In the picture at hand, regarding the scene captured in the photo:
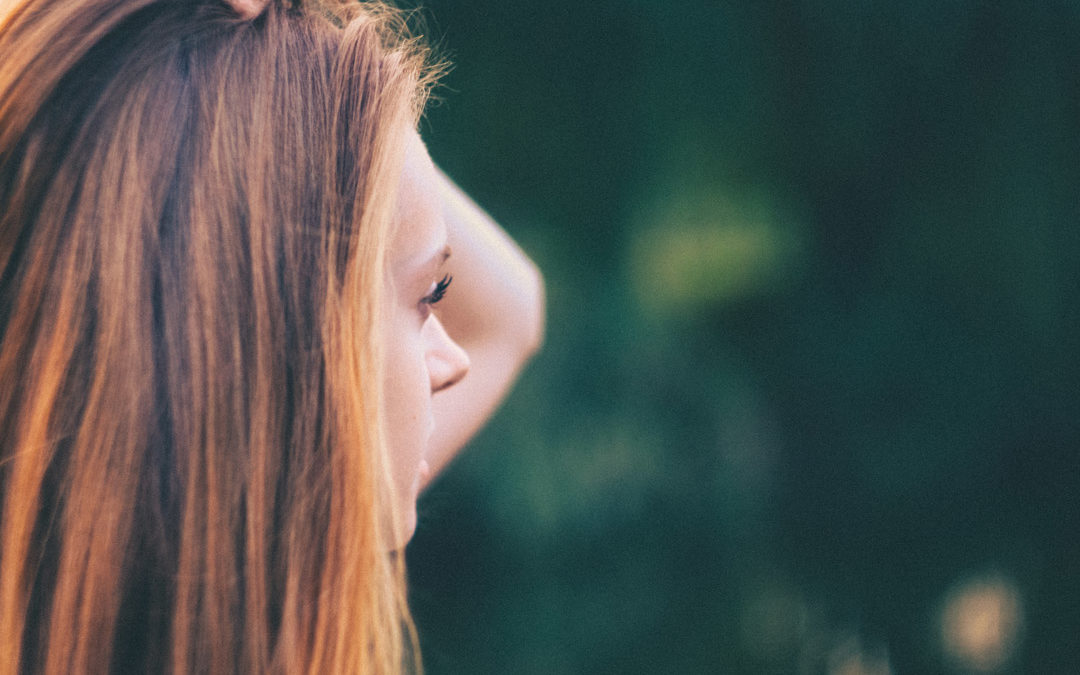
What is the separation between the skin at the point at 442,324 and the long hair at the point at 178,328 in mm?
62

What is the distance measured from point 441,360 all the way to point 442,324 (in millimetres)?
256

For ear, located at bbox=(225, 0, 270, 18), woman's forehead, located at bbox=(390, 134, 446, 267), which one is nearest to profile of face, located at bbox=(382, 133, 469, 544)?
woman's forehead, located at bbox=(390, 134, 446, 267)

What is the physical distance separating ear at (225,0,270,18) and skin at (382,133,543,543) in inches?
5.4

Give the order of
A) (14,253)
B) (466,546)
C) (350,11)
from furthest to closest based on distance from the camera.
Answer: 1. (466,546)
2. (350,11)
3. (14,253)

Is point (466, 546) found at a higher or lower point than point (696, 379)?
lower

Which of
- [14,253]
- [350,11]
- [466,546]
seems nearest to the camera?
[14,253]

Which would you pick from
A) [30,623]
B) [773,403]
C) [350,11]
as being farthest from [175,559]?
[773,403]

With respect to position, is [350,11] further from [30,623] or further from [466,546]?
[466,546]

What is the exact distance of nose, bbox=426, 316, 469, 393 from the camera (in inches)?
A: 27.8

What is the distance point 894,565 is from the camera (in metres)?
1.26

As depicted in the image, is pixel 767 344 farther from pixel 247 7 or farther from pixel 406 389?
pixel 247 7

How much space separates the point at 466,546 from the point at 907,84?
915 mm

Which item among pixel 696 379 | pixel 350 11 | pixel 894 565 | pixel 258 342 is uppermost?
pixel 350 11

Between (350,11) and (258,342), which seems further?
(350,11)
